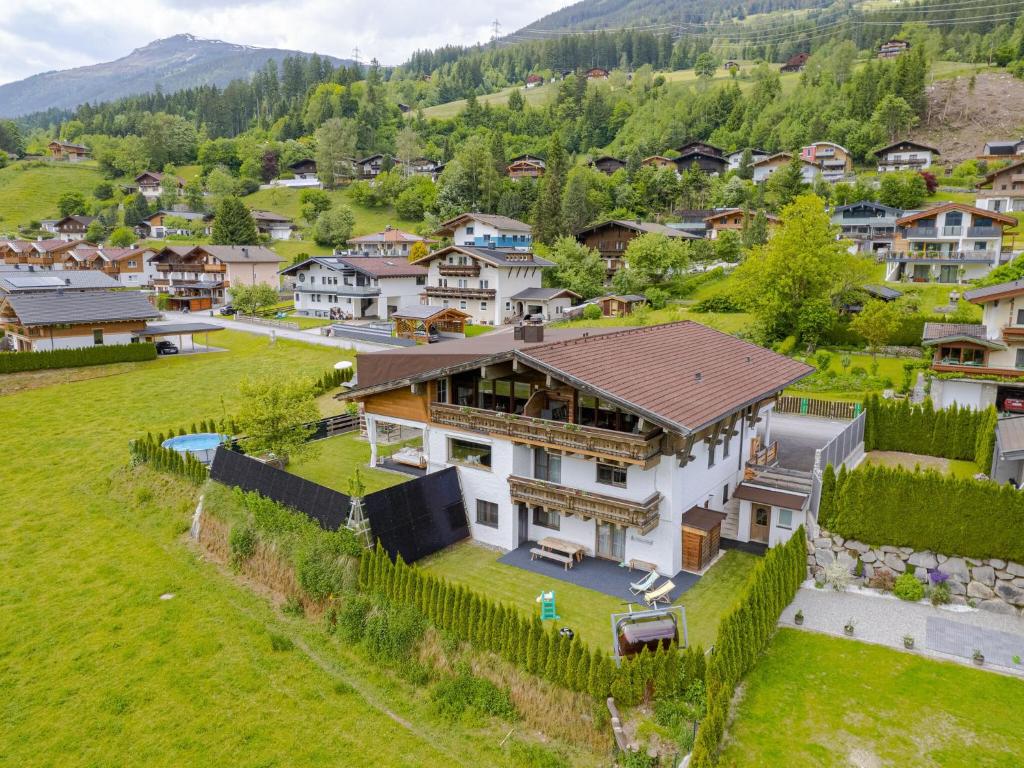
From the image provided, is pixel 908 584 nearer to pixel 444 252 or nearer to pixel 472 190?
pixel 444 252

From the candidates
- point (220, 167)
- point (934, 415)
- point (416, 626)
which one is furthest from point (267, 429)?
point (220, 167)

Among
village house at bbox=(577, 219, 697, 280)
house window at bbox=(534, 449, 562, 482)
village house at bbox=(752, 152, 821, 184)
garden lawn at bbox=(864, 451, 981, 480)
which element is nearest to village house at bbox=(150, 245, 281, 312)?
village house at bbox=(577, 219, 697, 280)

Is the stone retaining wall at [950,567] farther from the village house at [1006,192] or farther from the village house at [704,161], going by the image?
the village house at [704,161]

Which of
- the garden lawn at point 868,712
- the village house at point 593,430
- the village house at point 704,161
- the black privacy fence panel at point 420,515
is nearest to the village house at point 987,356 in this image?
the village house at point 593,430

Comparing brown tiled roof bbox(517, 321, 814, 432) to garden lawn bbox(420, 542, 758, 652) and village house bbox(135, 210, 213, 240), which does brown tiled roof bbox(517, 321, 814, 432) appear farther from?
village house bbox(135, 210, 213, 240)

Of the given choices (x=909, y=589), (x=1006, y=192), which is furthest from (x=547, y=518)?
(x=1006, y=192)
